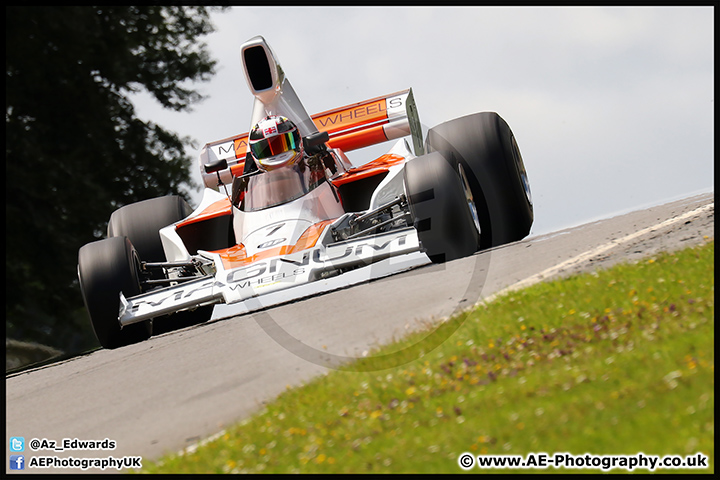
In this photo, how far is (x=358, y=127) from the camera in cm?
1112

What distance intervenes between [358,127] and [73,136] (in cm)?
905

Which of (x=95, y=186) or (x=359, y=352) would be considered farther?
(x=95, y=186)

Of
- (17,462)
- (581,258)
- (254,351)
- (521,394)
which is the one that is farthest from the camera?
(581,258)

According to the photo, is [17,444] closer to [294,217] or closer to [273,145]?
[294,217]

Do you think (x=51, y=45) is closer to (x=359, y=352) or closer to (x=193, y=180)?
(x=193, y=180)

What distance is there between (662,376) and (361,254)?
12.2ft

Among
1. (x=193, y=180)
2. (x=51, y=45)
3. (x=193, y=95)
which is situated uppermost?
(x=51, y=45)

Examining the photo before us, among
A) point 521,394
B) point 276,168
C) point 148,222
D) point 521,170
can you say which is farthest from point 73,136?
point 521,394

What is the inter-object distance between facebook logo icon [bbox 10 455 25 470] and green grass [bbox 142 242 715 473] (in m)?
1.06

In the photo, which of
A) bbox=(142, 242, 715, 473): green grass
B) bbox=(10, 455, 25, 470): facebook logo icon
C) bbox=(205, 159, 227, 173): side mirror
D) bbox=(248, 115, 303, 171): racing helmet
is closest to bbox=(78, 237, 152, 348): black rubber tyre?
bbox=(248, 115, 303, 171): racing helmet

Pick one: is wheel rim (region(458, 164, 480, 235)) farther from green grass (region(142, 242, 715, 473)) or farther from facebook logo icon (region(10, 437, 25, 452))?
facebook logo icon (region(10, 437, 25, 452))

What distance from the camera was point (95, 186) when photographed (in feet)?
55.6

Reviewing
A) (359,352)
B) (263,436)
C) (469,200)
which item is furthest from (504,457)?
(469,200)

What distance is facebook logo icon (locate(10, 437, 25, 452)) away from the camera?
5.05 m
